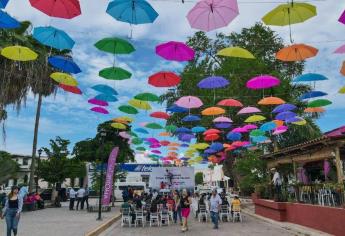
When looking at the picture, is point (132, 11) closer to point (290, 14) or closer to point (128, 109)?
point (290, 14)

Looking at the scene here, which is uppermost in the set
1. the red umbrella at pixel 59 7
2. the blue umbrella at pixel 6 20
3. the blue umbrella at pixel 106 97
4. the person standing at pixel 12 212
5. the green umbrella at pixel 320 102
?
the blue umbrella at pixel 6 20

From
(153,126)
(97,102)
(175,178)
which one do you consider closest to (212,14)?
(97,102)

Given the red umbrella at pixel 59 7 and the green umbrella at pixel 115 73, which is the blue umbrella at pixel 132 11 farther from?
the green umbrella at pixel 115 73

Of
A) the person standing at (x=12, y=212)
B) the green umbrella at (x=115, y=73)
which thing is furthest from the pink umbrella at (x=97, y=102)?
the person standing at (x=12, y=212)

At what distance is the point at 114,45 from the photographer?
39.3 feet

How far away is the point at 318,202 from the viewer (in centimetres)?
1572

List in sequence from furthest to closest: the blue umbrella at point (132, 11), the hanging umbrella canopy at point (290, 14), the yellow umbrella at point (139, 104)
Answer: the yellow umbrella at point (139, 104) < the hanging umbrella canopy at point (290, 14) < the blue umbrella at point (132, 11)

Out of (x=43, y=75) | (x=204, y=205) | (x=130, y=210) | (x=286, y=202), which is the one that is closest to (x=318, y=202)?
(x=286, y=202)

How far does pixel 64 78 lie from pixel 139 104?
5178 millimetres

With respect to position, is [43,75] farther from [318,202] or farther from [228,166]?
[228,166]

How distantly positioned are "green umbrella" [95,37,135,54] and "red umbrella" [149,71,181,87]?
2.74m

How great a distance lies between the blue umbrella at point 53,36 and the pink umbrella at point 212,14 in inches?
150

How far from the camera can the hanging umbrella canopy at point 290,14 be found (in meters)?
10.2

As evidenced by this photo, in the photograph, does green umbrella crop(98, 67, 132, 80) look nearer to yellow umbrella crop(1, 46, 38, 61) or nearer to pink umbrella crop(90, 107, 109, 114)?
yellow umbrella crop(1, 46, 38, 61)
